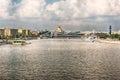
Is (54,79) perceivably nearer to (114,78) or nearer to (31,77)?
(31,77)

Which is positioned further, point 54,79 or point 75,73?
point 75,73

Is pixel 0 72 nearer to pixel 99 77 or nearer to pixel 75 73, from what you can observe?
pixel 75 73

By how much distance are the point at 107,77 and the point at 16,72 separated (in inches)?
543

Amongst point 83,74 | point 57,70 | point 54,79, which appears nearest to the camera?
point 54,79

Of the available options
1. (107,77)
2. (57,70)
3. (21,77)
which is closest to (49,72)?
(57,70)

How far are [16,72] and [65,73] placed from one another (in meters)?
7.40

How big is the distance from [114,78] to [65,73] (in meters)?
7.87

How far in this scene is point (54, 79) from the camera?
41.0 metres

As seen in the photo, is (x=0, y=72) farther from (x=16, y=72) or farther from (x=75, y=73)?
(x=75, y=73)

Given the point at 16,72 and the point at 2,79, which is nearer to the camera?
the point at 2,79

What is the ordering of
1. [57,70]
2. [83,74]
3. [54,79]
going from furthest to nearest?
1. [57,70]
2. [83,74]
3. [54,79]

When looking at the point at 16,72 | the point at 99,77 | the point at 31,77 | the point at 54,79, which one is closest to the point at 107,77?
the point at 99,77

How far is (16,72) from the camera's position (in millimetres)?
47281

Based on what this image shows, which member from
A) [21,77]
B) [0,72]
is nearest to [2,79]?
[21,77]
